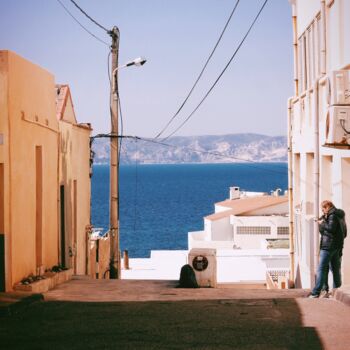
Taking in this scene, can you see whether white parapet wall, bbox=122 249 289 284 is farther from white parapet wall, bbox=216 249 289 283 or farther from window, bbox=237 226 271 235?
window, bbox=237 226 271 235

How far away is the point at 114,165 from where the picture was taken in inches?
813

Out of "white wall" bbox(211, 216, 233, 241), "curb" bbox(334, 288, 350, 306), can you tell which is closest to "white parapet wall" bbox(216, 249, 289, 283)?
"white wall" bbox(211, 216, 233, 241)

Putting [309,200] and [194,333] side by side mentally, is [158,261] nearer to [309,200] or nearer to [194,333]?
[309,200]

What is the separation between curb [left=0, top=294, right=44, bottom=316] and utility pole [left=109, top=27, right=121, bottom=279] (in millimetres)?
7821

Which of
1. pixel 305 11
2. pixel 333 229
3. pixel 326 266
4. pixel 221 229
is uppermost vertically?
pixel 305 11

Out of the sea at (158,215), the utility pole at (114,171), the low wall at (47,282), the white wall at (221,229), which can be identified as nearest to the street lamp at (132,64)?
the utility pole at (114,171)

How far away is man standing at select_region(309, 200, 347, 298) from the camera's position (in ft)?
40.5

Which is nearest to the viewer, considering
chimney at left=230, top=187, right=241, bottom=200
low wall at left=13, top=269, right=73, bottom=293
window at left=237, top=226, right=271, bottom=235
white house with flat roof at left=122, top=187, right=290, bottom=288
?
low wall at left=13, top=269, right=73, bottom=293

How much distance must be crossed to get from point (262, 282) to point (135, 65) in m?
12.2

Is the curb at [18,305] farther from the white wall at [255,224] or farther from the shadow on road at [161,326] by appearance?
the white wall at [255,224]

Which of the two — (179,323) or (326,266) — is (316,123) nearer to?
(326,266)

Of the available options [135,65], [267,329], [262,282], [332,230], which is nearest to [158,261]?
[262,282]

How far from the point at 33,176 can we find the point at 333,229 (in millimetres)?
5918

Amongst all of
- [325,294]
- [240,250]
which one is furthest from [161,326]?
[240,250]
